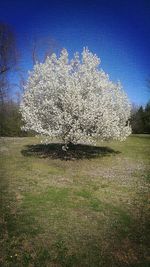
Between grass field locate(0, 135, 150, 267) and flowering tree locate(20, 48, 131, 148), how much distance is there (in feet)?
10.2

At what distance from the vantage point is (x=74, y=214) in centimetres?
1541

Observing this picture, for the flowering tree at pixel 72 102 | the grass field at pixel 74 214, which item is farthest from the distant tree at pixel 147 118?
the grass field at pixel 74 214

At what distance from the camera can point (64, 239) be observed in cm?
1282

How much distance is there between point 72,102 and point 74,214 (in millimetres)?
13247

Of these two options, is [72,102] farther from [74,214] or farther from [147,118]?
[147,118]

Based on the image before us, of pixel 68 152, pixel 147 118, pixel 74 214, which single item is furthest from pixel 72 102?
pixel 147 118

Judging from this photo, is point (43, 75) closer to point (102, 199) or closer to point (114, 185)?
point (114, 185)

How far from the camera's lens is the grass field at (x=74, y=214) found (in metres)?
11.6

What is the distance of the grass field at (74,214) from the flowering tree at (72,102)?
3098mm

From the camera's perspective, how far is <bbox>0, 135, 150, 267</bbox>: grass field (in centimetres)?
1162

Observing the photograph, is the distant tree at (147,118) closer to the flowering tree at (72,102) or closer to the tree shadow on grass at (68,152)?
the tree shadow on grass at (68,152)

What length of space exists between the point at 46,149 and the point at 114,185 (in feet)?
51.0

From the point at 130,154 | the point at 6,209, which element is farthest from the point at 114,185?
the point at 130,154

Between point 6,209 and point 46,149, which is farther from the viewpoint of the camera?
point 46,149
